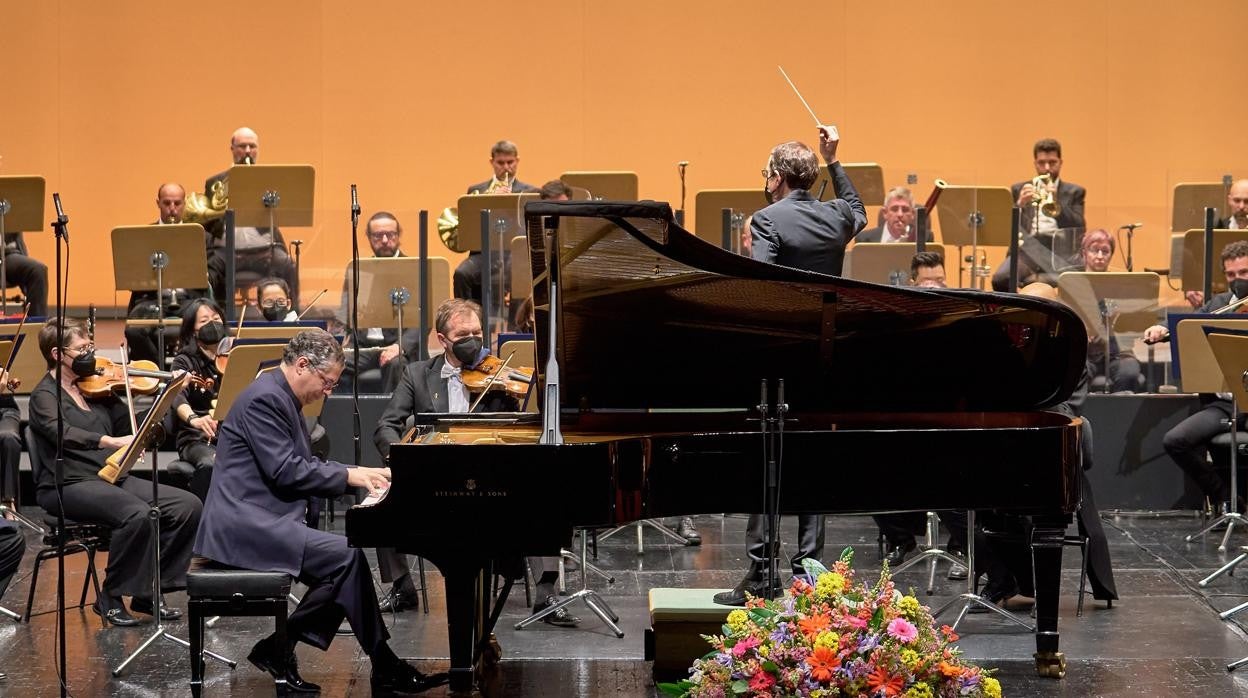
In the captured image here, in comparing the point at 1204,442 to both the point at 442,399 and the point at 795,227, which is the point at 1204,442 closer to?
the point at 795,227

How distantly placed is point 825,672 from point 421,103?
9.85m

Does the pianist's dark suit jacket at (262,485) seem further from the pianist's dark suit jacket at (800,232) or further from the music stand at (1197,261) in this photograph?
the music stand at (1197,261)

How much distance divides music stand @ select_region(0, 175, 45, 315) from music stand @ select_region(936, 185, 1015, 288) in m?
A: 5.24

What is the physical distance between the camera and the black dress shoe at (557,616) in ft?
18.4

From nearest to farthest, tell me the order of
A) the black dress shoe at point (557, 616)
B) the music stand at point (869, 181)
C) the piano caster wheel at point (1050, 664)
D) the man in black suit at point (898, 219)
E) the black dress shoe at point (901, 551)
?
the piano caster wheel at point (1050, 664) → the black dress shoe at point (557, 616) → the black dress shoe at point (901, 551) → the man in black suit at point (898, 219) → the music stand at point (869, 181)

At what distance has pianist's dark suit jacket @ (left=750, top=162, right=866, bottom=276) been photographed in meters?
5.16

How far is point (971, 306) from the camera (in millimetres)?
4699

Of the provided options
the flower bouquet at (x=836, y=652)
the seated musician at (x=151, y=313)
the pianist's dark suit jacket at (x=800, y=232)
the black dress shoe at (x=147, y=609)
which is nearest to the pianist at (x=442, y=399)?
the black dress shoe at (x=147, y=609)

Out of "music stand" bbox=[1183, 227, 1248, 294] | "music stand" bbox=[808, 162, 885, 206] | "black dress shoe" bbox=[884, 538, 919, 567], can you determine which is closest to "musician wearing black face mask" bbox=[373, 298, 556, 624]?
"black dress shoe" bbox=[884, 538, 919, 567]

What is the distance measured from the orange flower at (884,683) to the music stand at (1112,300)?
17.5 feet

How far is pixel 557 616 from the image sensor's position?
18.5 ft

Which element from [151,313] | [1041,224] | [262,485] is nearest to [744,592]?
[262,485]

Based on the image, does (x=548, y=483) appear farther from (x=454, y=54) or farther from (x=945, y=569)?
(x=454, y=54)

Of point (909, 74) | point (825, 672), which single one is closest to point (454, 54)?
point (909, 74)
